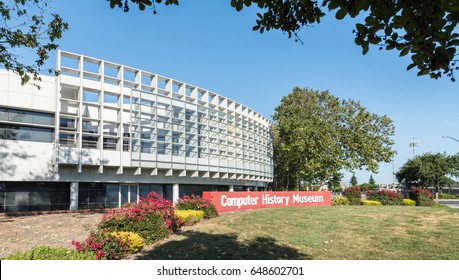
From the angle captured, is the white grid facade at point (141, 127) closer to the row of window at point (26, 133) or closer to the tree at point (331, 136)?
the row of window at point (26, 133)

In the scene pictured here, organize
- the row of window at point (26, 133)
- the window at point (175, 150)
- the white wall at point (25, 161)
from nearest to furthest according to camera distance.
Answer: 1. the white wall at point (25, 161)
2. the row of window at point (26, 133)
3. the window at point (175, 150)

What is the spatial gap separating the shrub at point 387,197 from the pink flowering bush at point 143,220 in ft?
90.3

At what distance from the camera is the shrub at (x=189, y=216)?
15.7 metres

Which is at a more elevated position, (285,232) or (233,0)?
(233,0)

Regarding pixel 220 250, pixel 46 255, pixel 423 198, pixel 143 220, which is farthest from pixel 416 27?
pixel 423 198

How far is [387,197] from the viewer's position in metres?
34.9

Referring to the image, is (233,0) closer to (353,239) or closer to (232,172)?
(353,239)

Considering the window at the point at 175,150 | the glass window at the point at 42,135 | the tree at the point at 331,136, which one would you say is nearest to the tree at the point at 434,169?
the tree at the point at 331,136

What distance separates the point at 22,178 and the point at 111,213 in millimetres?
20138

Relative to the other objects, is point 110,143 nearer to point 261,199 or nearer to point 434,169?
point 261,199

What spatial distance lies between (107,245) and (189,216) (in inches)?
269

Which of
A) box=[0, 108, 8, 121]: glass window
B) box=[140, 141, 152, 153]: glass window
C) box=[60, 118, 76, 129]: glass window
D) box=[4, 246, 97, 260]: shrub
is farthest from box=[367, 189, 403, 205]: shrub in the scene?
box=[0, 108, 8, 121]: glass window

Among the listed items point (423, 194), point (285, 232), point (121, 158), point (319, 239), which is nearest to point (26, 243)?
point (285, 232)

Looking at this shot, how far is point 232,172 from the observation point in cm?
4638
